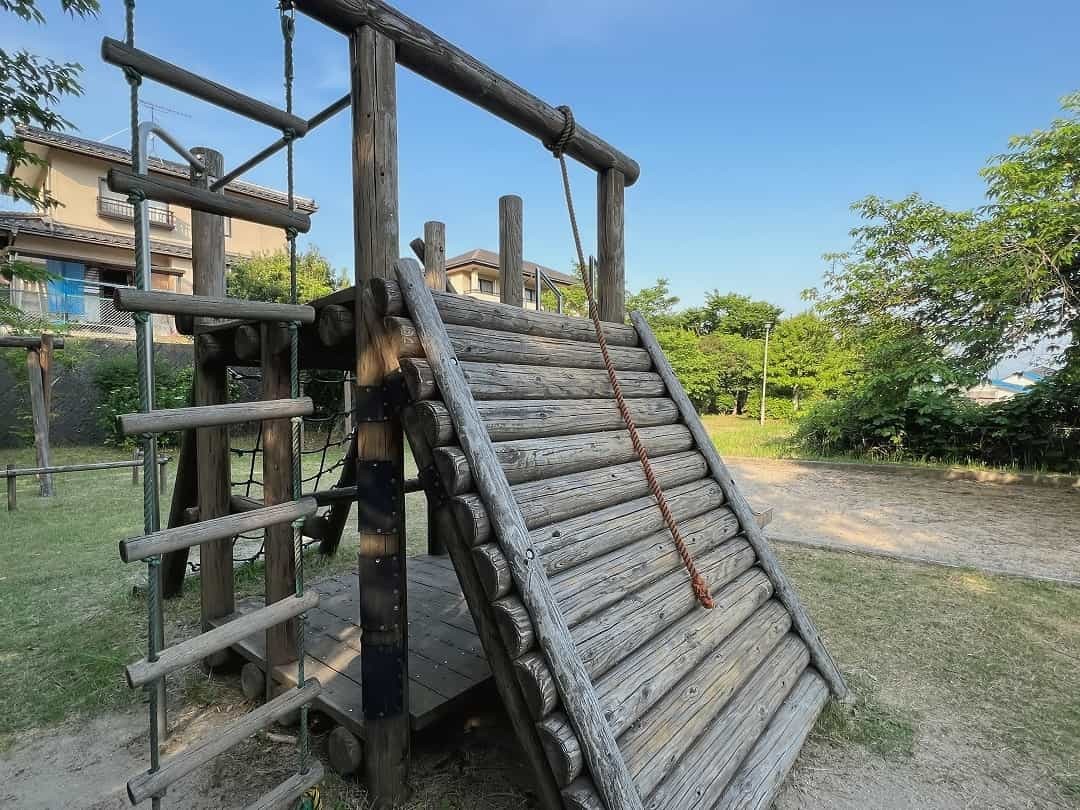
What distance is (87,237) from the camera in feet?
51.3

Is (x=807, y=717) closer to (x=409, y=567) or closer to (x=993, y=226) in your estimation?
(x=409, y=567)

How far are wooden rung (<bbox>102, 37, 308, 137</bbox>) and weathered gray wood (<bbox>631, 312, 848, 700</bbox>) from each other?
2147 millimetres

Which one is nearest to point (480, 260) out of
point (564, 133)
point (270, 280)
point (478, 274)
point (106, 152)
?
point (478, 274)

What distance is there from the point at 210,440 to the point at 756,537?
10.2ft

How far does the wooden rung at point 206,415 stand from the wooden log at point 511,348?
1.48ft

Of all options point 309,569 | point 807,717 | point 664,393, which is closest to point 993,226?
point 664,393

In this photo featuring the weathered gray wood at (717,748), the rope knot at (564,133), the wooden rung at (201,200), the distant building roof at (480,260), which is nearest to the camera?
the wooden rung at (201,200)

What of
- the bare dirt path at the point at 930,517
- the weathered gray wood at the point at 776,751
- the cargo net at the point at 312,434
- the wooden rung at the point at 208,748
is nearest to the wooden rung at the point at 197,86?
the wooden rung at the point at 208,748

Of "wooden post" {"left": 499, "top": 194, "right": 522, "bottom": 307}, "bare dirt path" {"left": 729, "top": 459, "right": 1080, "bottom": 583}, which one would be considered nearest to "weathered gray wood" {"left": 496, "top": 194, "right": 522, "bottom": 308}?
"wooden post" {"left": 499, "top": 194, "right": 522, "bottom": 307}

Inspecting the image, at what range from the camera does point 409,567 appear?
13.3 feet

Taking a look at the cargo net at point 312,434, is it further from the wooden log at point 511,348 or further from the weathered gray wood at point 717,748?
the weathered gray wood at point 717,748

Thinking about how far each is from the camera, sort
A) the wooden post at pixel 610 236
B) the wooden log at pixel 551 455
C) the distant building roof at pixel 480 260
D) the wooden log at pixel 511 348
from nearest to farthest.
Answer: the wooden log at pixel 551 455
the wooden log at pixel 511 348
the wooden post at pixel 610 236
the distant building roof at pixel 480 260

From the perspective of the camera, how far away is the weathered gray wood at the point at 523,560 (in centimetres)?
154

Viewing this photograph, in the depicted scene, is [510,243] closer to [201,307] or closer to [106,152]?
[201,307]
